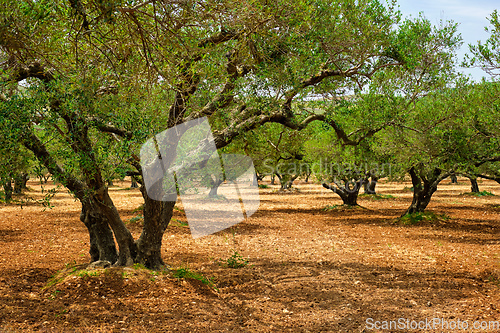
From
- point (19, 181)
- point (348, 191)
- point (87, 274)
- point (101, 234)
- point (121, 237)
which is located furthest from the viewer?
point (348, 191)

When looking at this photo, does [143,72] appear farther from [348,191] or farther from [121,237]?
[348,191]

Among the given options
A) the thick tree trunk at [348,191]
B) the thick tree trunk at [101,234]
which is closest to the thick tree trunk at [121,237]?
the thick tree trunk at [101,234]

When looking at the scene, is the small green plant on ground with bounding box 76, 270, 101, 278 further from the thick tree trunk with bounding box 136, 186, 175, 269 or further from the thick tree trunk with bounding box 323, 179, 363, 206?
the thick tree trunk with bounding box 323, 179, 363, 206

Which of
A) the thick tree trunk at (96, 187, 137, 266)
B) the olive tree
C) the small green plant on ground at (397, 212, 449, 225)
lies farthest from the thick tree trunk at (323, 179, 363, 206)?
the thick tree trunk at (96, 187, 137, 266)

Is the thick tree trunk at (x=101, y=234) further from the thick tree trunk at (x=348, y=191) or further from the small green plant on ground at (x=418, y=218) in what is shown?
the thick tree trunk at (x=348, y=191)

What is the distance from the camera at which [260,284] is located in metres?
8.88

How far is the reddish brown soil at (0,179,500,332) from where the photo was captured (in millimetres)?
6430

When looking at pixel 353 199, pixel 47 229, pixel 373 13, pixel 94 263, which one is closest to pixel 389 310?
pixel 94 263

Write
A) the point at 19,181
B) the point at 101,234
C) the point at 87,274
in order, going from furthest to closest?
the point at 101,234 → the point at 87,274 → the point at 19,181

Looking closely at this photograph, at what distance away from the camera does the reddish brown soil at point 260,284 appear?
→ 6430 millimetres

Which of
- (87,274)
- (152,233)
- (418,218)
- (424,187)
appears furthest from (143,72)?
(424,187)

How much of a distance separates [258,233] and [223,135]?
8740mm

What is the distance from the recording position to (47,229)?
16203mm

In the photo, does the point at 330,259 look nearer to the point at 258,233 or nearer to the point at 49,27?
the point at 258,233
